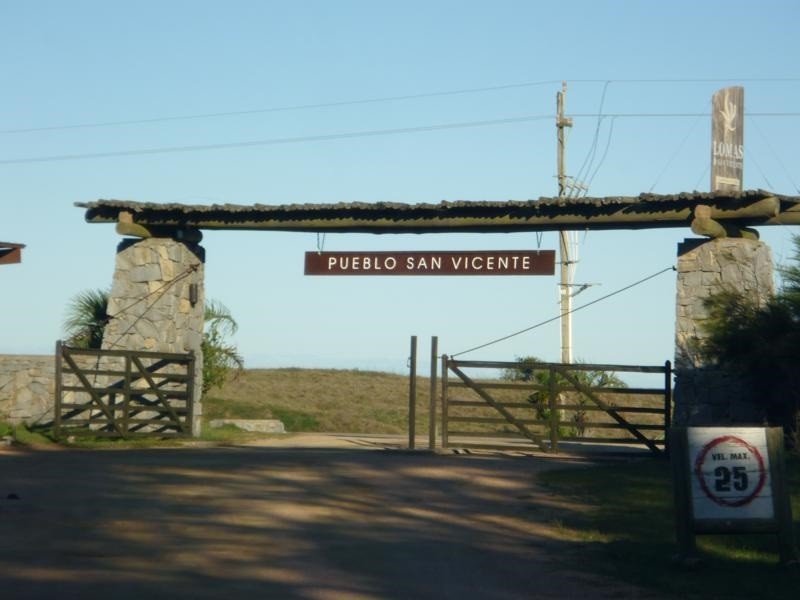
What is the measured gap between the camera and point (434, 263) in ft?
66.4

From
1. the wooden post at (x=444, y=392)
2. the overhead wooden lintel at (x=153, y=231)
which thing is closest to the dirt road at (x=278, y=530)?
the wooden post at (x=444, y=392)

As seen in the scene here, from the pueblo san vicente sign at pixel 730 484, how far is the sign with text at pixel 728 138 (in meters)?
11.0

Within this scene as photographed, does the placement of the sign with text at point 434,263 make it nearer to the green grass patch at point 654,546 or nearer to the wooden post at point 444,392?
the wooden post at point 444,392

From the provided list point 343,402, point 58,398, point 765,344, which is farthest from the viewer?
point 343,402

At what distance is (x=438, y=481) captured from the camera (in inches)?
569

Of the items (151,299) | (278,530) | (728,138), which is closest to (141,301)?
(151,299)

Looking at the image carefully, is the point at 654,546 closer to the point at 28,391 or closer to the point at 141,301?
the point at 141,301

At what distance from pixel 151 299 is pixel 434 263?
5497mm

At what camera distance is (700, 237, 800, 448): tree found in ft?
53.0

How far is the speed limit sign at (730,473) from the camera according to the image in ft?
30.7

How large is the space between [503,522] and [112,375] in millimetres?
10356

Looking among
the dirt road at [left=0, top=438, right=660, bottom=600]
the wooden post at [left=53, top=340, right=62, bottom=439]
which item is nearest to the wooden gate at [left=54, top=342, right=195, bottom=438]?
the wooden post at [left=53, top=340, right=62, bottom=439]

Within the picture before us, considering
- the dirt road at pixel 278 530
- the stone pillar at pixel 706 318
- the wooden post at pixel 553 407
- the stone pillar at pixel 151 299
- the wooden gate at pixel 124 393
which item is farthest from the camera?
the stone pillar at pixel 151 299

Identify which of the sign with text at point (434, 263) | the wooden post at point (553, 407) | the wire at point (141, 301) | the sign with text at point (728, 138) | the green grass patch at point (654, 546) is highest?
the sign with text at point (728, 138)
